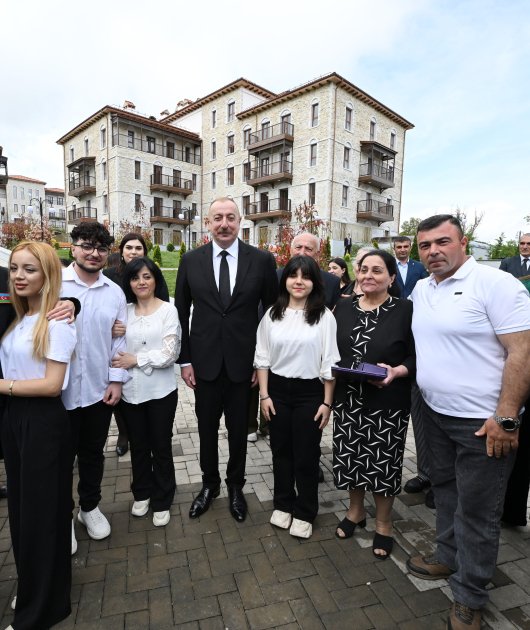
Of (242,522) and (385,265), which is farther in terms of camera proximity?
(242,522)

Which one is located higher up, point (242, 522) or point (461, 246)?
point (461, 246)

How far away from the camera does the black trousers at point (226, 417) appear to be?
10.8 ft

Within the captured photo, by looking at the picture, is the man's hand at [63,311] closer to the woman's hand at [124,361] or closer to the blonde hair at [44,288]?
the blonde hair at [44,288]

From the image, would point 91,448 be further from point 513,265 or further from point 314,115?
point 314,115

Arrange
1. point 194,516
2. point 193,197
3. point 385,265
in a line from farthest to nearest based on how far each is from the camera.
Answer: point 193,197, point 194,516, point 385,265

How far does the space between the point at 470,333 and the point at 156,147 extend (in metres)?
40.3

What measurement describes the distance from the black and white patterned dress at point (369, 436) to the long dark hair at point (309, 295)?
293 millimetres

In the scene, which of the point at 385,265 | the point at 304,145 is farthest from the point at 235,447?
the point at 304,145

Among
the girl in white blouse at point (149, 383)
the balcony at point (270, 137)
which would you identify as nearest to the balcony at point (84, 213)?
the balcony at point (270, 137)

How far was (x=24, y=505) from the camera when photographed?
7.22ft

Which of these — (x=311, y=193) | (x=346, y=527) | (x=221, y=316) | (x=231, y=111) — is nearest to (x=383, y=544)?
(x=346, y=527)

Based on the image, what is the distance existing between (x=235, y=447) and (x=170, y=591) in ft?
3.75

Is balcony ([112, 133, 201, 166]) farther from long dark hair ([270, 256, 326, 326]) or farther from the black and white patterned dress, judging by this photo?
the black and white patterned dress

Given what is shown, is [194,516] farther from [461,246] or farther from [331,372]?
[461,246]
